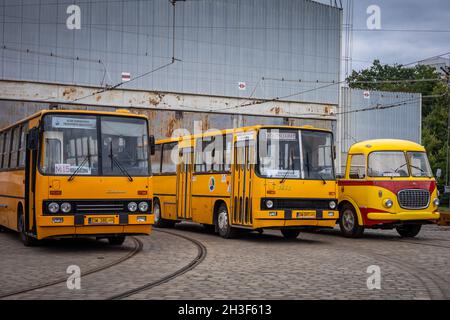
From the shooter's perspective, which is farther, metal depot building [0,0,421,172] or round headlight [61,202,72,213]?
metal depot building [0,0,421,172]

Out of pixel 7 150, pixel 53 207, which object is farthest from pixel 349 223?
pixel 7 150

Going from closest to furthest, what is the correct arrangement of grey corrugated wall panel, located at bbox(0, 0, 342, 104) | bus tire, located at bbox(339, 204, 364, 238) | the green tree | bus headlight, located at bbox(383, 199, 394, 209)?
bus headlight, located at bbox(383, 199, 394, 209) < bus tire, located at bbox(339, 204, 364, 238) < grey corrugated wall panel, located at bbox(0, 0, 342, 104) < the green tree

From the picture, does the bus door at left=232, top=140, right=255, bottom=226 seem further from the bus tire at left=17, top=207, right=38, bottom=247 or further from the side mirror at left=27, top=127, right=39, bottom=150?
the side mirror at left=27, top=127, right=39, bottom=150

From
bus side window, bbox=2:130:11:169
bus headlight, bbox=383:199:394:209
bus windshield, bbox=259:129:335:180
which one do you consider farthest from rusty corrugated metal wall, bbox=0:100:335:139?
bus headlight, bbox=383:199:394:209

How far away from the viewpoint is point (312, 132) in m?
17.8

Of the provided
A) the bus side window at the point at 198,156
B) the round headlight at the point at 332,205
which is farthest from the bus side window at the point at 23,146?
the round headlight at the point at 332,205

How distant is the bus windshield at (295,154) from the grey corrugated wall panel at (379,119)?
3497cm

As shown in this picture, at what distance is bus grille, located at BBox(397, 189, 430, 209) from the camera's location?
18.7m

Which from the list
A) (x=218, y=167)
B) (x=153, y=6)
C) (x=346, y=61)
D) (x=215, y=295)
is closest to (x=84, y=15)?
(x=153, y=6)

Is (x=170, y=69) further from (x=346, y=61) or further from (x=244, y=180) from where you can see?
(x=244, y=180)

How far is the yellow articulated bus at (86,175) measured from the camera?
14148mm

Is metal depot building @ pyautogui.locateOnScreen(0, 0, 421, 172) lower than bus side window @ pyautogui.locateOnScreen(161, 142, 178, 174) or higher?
higher
